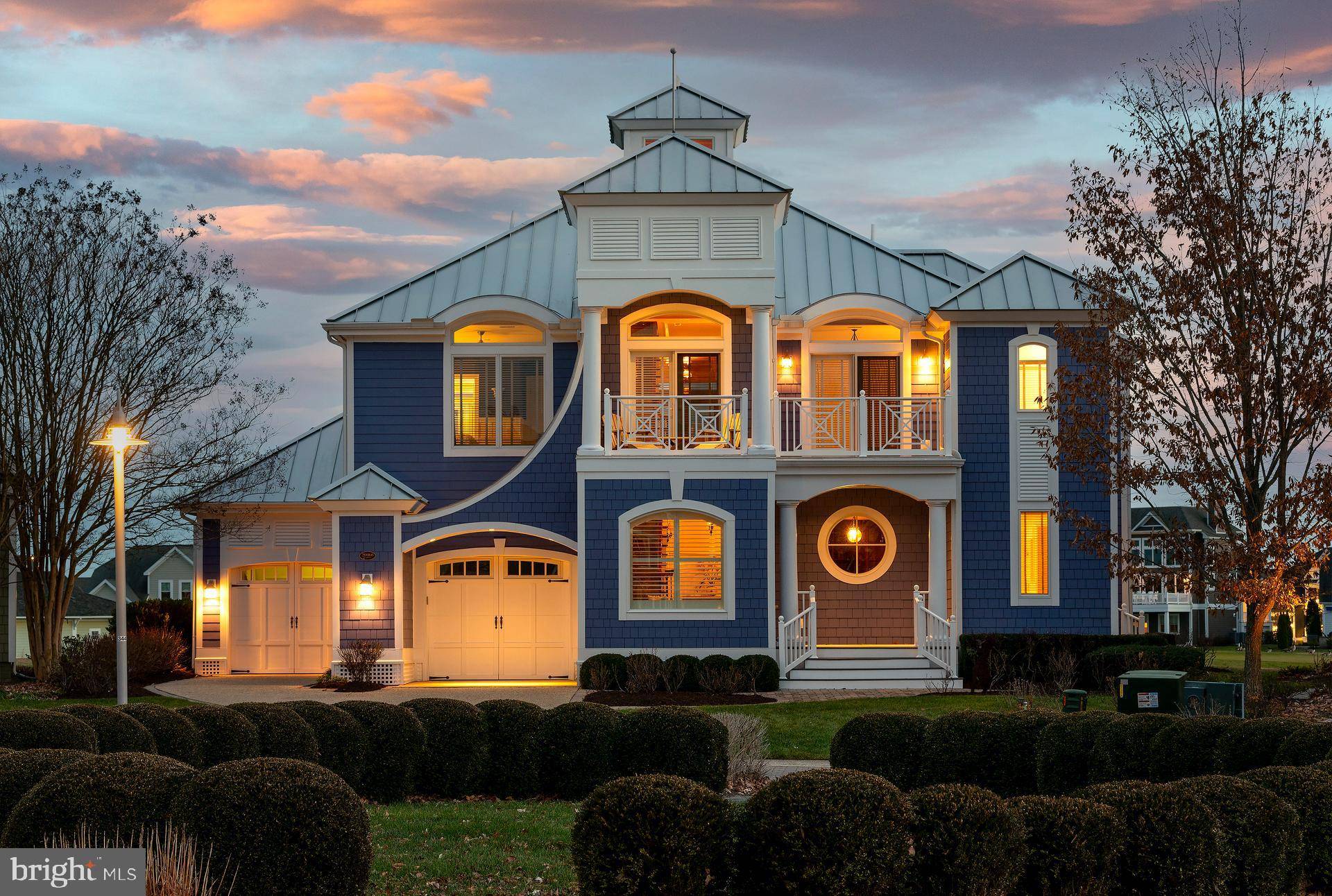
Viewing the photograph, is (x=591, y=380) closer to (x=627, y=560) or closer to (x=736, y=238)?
(x=627, y=560)

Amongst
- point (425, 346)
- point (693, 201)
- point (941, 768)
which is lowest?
point (941, 768)

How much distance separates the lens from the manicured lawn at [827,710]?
16.0 meters

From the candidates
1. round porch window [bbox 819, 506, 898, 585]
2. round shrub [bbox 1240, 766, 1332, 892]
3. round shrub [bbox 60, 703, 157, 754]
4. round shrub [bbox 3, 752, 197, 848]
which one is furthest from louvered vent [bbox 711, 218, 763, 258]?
round shrub [bbox 3, 752, 197, 848]

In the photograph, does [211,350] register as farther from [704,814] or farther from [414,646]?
[704,814]

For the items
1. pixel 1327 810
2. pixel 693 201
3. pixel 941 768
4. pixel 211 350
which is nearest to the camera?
pixel 1327 810

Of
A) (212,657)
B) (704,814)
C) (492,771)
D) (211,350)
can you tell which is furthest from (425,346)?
(704,814)

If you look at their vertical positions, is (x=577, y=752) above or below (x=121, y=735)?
below

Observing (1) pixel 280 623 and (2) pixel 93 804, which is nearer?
(2) pixel 93 804

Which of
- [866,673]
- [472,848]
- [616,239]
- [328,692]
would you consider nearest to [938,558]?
[866,673]

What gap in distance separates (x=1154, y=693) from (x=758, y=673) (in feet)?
25.2

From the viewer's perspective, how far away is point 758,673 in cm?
2231

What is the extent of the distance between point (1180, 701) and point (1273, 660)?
25.2 meters

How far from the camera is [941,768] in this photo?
11914mm

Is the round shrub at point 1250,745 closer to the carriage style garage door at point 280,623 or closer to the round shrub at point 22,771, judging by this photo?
→ the round shrub at point 22,771
